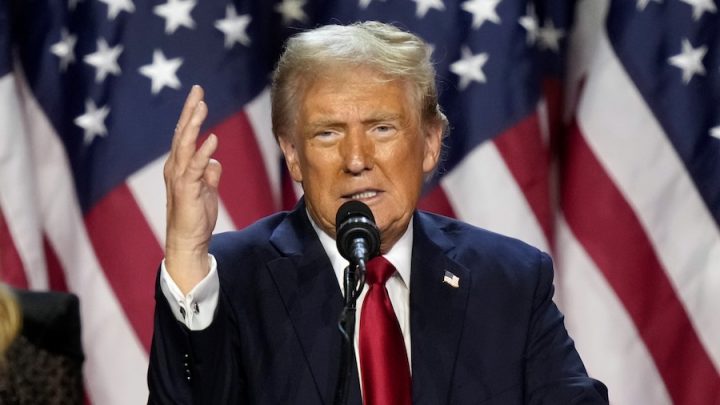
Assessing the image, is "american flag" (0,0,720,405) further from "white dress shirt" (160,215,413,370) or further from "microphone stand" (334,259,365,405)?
"microphone stand" (334,259,365,405)

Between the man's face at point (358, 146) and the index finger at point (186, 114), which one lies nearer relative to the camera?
the index finger at point (186, 114)

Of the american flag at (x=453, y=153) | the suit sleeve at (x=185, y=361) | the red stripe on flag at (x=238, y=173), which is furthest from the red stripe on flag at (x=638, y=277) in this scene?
the suit sleeve at (x=185, y=361)

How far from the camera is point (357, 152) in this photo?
2570 millimetres

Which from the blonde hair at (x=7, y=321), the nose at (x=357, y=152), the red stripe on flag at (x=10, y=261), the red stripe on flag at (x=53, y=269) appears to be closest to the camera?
the blonde hair at (x=7, y=321)

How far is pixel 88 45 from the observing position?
386cm

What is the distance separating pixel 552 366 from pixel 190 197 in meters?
0.83

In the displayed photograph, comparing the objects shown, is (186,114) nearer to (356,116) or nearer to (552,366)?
(356,116)

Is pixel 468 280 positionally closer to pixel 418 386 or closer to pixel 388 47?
pixel 418 386

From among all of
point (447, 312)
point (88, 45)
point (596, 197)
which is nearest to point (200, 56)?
point (88, 45)

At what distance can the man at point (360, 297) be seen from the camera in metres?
2.44

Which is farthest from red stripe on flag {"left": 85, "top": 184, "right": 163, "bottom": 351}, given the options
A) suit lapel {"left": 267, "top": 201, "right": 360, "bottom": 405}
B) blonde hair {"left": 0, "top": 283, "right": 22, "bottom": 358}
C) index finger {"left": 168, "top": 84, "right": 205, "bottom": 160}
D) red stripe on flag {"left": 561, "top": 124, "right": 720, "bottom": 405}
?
blonde hair {"left": 0, "top": 283, "right": 22, "bottom": 358}

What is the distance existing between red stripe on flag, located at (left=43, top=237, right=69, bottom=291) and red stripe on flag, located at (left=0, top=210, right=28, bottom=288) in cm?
12

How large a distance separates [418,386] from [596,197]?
1.63 metres

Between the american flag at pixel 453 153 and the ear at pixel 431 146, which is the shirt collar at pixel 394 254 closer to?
the ear at pixel 431 146
